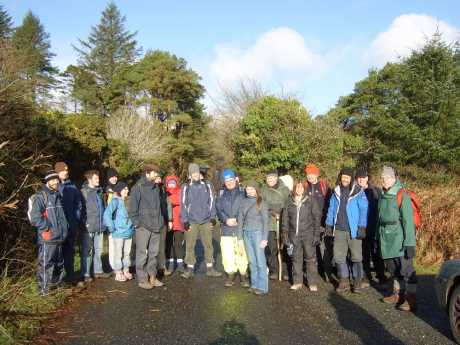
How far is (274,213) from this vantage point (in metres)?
8.41

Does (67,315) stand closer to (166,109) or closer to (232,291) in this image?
(232,291)

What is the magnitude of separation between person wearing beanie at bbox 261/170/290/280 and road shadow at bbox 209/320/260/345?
2795 millimetres

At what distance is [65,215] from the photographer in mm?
7457

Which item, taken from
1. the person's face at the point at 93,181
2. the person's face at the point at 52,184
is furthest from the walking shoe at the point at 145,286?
the person's face at the point at 52,184

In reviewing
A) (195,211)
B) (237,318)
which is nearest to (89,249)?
(195,211)

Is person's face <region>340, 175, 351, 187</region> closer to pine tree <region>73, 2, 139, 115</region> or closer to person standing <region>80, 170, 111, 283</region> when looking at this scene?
person standing <region>80, 170, 111, 283</region>

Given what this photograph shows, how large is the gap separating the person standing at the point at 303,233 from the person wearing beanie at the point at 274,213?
618 mm

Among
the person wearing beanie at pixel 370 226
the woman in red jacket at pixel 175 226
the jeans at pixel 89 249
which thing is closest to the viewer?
the person wearing beanie at pixel 370 226

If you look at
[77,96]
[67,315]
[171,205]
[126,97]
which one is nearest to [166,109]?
[126,97]

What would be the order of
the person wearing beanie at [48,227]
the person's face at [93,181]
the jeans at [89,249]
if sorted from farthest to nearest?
the person's face at [93,181] < the jeans at [89,249] < the person wearing beanie at [48,227]

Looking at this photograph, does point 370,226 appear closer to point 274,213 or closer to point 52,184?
point 274,213

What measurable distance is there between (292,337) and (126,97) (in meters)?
41.7

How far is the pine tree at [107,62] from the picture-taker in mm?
45062

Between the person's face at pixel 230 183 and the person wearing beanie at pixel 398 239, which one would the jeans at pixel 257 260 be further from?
the person wearing beanie at pixel 398 239
